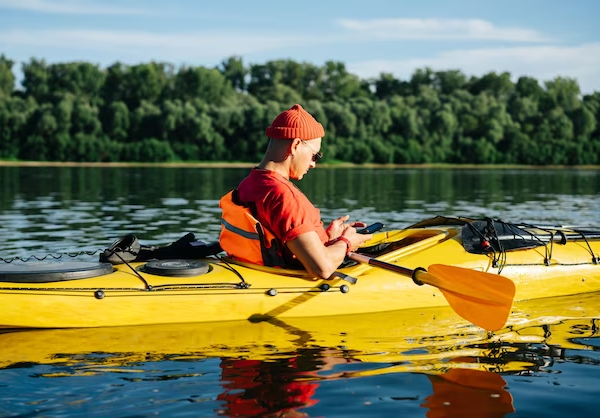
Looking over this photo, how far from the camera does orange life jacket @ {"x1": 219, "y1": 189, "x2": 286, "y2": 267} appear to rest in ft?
18.7

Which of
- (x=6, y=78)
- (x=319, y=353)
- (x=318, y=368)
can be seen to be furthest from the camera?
(x=6, y=78)

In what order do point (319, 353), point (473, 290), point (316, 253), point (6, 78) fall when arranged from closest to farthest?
point (319, 353) → point (316, 253) → point (473, 290) → point (6, 78)

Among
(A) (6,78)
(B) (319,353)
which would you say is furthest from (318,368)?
(A) (6,78)

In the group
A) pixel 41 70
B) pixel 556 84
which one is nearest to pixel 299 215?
pixel 41 70

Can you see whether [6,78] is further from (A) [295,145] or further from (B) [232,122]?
(A) [295,145]

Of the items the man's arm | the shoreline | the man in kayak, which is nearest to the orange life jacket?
the man in kayak

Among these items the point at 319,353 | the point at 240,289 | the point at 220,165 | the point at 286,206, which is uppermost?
the point at 286,206

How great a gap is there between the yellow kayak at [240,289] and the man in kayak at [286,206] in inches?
11.6

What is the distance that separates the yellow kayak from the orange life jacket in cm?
8

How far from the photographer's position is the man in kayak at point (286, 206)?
17.9 feet

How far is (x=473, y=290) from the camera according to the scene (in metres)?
5.66

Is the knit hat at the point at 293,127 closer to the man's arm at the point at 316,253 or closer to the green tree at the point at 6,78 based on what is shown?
the man's arm at the point at 316,253

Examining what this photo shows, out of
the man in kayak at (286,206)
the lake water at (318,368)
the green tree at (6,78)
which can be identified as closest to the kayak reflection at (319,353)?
the lake water at (318,368)

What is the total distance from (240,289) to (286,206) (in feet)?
2.87
